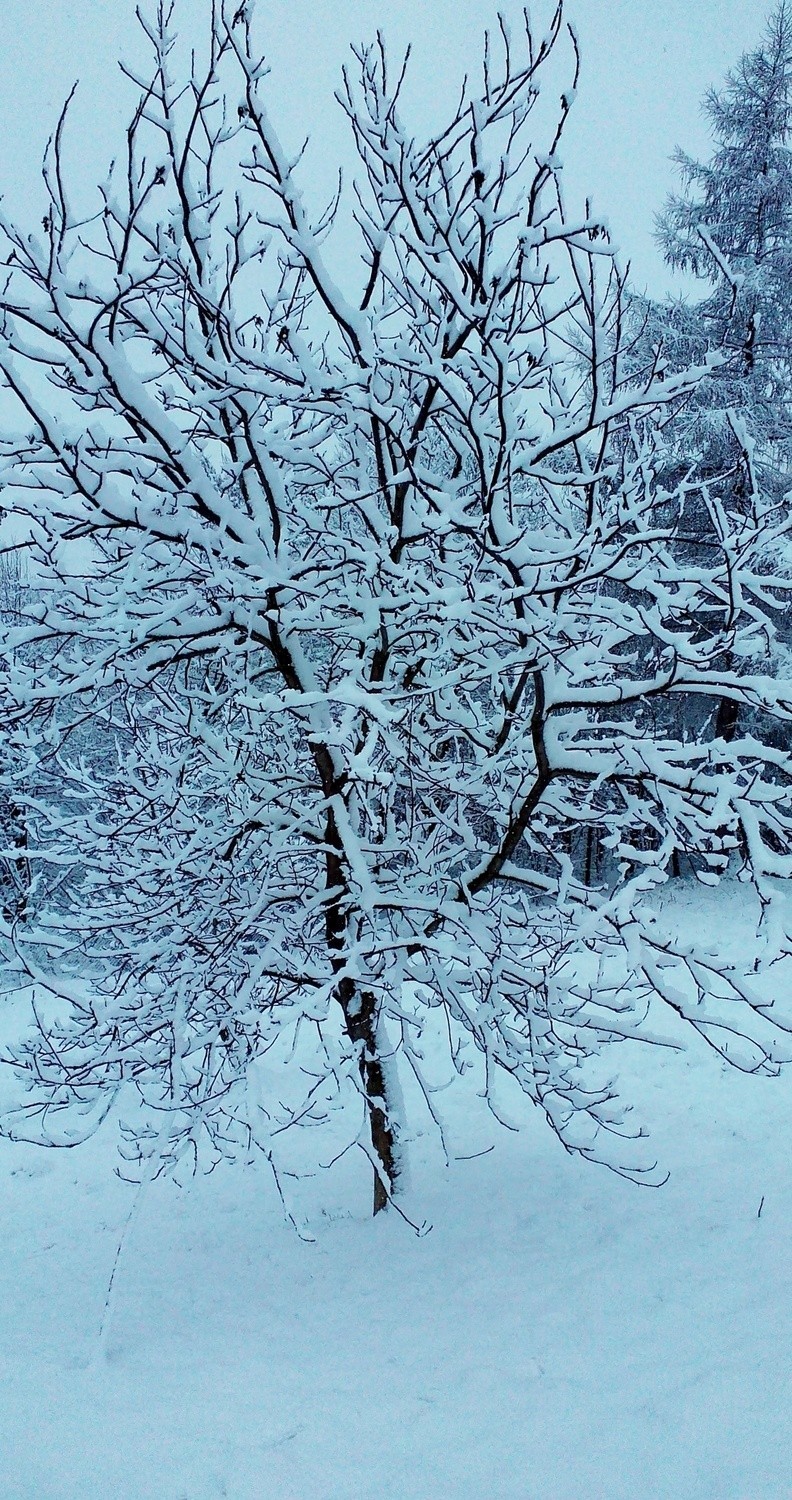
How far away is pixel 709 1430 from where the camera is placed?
10.5 feet

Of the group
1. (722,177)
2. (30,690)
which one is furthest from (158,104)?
(722,177)

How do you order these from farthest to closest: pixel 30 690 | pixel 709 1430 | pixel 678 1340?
pixel 30 690
pixel 678 1340
pixel 709 1430

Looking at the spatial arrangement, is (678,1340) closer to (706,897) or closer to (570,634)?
(570,634)

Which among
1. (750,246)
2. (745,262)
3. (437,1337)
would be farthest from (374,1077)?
(750,246)

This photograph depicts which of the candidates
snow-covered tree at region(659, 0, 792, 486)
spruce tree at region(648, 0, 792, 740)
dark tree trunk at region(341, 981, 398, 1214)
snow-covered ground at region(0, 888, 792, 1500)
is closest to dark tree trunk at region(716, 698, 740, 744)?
spruce tree at region(648, 0, 792, 740)

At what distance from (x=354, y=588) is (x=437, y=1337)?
387 cm

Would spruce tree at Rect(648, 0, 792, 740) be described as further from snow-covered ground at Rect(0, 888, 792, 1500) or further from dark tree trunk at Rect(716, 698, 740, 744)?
snow-covered ground at Rect(0, 888, 792, 1500)

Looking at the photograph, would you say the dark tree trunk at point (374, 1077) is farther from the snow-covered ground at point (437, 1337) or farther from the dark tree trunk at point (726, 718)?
the dark tree trunk at point (726, 718)

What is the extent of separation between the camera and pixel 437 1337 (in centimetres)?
418

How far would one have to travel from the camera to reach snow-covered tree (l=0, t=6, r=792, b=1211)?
389cm

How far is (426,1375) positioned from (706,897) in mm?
10303

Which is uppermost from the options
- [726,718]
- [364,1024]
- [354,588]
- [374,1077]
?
[354,588]

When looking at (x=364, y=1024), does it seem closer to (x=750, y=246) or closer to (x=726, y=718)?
(x=726, y=718)

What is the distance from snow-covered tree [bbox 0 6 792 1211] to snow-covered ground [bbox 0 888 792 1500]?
650 mm
